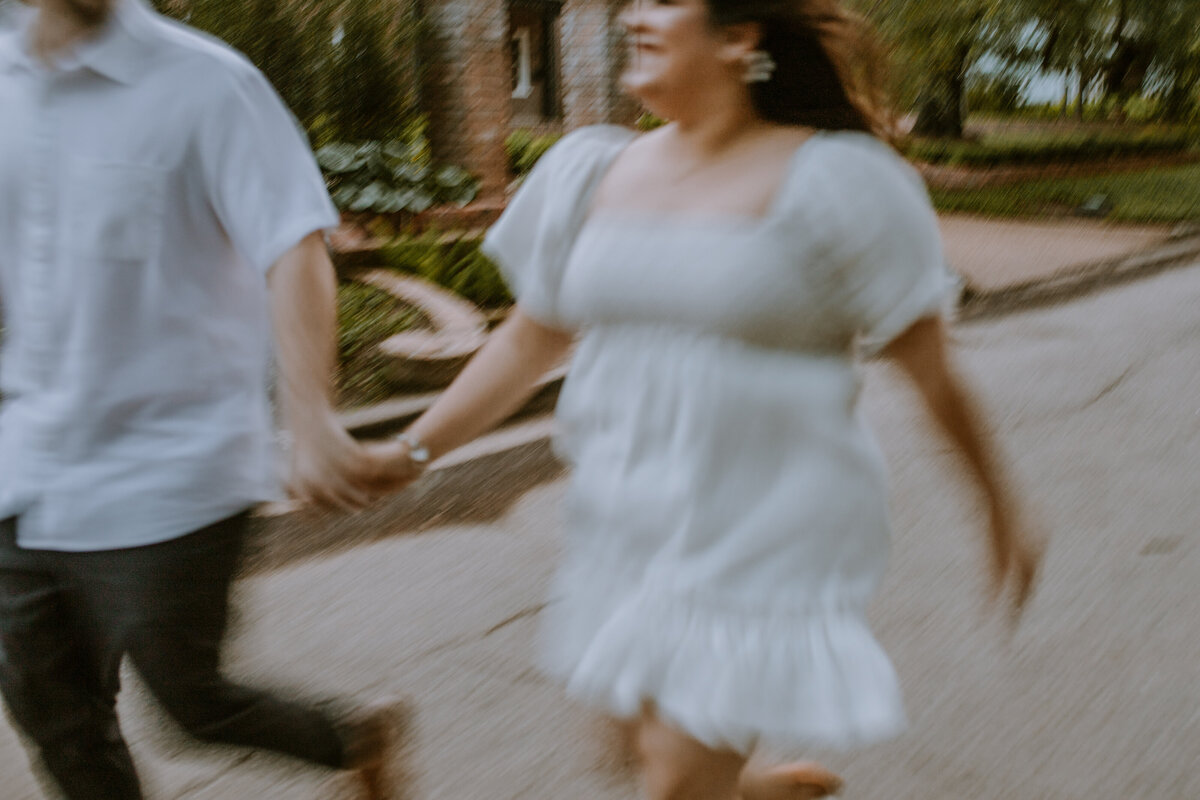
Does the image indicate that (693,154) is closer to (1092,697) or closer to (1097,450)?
(1092,697)

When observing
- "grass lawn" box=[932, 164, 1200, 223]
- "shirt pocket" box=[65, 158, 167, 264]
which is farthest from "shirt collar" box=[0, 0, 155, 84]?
"grass lawn" box=[932, 164, 1200, 223]

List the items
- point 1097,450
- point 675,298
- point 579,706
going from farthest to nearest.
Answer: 1. point 1097,450
2. point 579,706
3. point 675,298

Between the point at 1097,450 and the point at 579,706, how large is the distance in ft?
11.4

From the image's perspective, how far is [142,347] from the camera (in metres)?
1.94

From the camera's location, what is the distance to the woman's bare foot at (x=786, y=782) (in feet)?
7.82

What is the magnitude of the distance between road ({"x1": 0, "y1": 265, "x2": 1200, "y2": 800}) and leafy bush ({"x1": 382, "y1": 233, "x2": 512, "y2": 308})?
282 centimetres

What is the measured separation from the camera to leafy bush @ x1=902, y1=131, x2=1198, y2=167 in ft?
71.6

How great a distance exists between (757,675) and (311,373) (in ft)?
2.79

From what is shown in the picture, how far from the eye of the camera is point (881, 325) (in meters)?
1.82

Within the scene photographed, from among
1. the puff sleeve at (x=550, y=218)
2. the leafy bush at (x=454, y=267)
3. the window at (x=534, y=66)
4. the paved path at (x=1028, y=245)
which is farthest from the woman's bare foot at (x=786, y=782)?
the window at (x=534, y=66)

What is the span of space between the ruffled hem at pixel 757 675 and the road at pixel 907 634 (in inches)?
29.0

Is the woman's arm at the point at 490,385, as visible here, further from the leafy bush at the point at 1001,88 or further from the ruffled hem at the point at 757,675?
the leafy bush at the point at 1001,88

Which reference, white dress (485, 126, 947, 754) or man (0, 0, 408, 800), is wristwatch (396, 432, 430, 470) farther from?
white dress (485, 126, 947, 754)

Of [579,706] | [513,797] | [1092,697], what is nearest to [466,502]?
[579,706]
